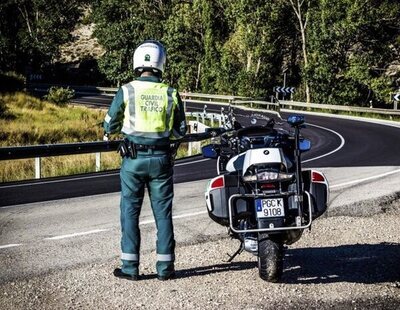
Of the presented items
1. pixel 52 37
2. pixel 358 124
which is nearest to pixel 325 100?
pixel 358 124

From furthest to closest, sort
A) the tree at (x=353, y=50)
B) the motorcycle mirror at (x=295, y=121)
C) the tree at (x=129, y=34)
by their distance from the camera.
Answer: the tree at (x=129, y=34)
the tree at (x=353, y=50)
the motorcycle mirror at (x=295, y=121)

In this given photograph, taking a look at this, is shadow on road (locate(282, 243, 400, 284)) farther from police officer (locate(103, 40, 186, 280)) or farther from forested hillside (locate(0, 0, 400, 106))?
forested hillside (locate(0, 0, 400, 106))

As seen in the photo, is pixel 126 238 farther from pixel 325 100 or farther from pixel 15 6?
pixel 15 6

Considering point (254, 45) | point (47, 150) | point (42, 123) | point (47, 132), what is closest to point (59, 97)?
point (42, 123)

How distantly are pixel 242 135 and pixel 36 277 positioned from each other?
7.93 feet

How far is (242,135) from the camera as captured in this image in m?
6.12

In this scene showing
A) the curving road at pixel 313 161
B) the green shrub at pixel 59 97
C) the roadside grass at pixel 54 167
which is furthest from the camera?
the green shrub at pixel 59 97

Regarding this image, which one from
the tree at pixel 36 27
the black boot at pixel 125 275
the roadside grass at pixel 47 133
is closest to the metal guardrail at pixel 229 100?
the black boot at pixel 125 275

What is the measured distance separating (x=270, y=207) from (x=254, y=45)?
4718 centimetres

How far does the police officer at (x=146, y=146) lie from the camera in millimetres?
5863

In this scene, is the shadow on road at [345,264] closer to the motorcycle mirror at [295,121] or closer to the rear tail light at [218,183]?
the rear tail light at [218,183]

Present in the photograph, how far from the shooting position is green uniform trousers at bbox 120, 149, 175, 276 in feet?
19.3

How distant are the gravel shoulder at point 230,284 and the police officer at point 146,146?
33cm

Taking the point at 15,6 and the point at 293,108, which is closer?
the point at 293,108
